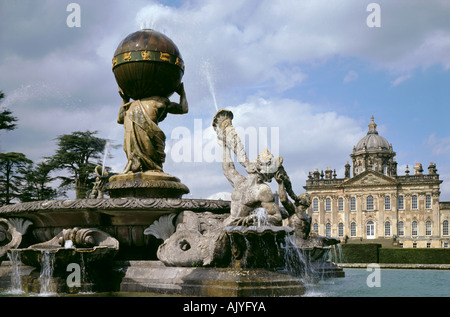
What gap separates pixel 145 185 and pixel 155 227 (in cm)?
93

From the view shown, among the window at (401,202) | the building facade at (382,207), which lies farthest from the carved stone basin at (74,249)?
the window at (401,202)

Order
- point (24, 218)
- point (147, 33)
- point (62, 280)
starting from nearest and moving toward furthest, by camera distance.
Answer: point (62, 280)
point (24, 218)
point (147, 33)

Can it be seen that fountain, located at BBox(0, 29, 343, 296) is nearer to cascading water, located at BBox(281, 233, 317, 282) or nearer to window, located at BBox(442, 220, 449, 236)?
cascading water, located at BBox(281, 233, 317, 282)

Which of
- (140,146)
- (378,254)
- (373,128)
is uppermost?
(373,128)

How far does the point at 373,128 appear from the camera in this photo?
92000 mm

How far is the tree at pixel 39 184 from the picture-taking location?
973 inches

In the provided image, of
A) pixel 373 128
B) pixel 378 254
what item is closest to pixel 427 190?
pixel 373 128

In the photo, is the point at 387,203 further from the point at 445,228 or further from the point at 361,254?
the point at 361,254

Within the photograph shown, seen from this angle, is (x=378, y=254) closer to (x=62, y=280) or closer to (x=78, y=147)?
(x=78, y=147)

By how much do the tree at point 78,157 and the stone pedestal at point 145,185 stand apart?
16.9 m

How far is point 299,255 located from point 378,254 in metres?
22.0

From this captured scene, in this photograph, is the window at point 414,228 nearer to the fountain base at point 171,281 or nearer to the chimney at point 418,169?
the chimney at point 418,169

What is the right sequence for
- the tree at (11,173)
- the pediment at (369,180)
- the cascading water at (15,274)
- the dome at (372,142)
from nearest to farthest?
the cascading water at (15,274)
the tree at (11,173)
the pediment at (369,180)
the dome at (372,142)

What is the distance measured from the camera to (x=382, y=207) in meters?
77.3
